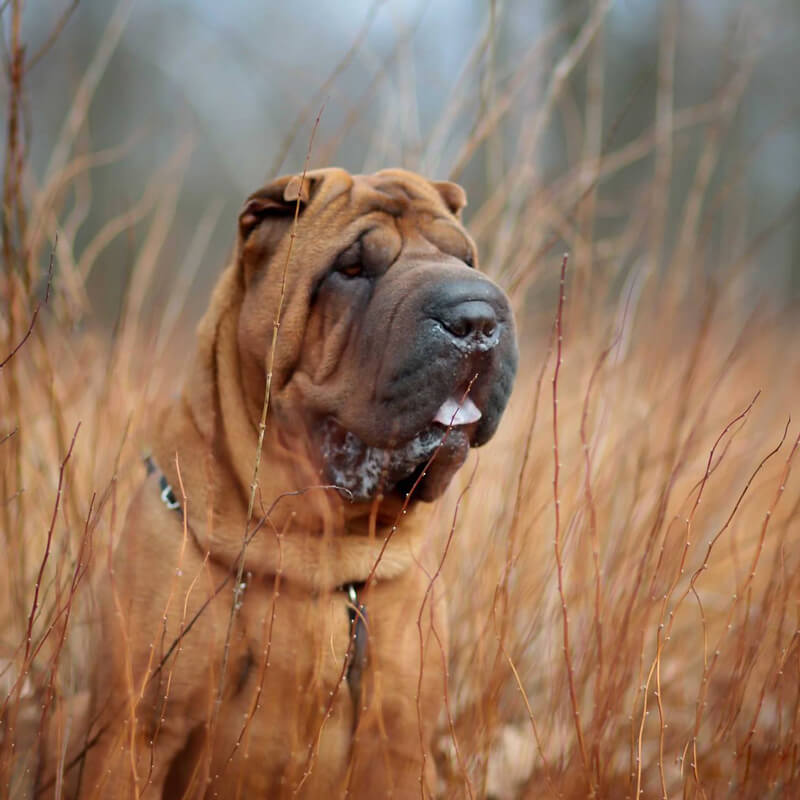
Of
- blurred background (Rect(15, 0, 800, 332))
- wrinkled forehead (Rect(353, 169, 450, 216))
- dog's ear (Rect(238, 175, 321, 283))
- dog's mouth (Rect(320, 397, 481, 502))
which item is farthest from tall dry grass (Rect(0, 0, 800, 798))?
dog's ear (Rect(238, 175, 321, 283))

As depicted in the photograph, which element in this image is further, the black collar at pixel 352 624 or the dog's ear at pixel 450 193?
the dog's ear at pixel 450 193

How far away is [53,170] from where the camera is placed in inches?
127

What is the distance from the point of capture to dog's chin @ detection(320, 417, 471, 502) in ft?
6.68

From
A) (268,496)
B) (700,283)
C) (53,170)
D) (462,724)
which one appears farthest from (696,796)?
(53,170)

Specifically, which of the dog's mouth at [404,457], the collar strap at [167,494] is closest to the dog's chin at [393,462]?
the dog's mouth at [404,457]

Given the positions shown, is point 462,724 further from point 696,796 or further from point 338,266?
point 338,266

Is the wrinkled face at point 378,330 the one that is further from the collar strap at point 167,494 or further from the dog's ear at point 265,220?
the collar strap at point 167,494

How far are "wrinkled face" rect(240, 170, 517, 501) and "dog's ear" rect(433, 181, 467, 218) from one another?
10cm

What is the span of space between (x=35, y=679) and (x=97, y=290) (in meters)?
1.83

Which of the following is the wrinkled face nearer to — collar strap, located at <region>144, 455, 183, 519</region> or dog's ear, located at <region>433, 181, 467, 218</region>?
dog's ear, located at <region>433, 181, 467, 218</region>

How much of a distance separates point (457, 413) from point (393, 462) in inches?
7.5

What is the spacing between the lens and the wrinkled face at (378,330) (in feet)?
6.41

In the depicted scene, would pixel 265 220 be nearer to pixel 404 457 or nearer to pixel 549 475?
pixel 404 457

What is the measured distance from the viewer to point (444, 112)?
10.8 ft
